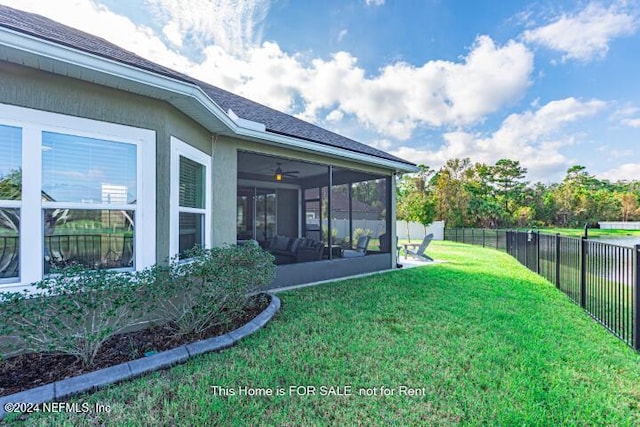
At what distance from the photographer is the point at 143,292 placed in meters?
3.68

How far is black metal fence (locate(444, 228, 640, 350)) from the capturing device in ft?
13.4

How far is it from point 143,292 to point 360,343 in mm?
2755

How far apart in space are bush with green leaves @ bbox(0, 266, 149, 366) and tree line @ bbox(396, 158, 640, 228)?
89.2 feet

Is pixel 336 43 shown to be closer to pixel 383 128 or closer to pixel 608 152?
pixel 383 128

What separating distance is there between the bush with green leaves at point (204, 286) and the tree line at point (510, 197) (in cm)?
2568

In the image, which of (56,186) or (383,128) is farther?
(383,128)

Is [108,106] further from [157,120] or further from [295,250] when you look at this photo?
[295,250]

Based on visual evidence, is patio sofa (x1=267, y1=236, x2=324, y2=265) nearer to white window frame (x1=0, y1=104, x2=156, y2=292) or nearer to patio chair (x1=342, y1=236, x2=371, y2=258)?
patio chair (x1=342, y1=236, x2=371, y2=258)

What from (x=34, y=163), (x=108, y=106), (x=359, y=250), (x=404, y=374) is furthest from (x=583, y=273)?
(x=34, y=163)

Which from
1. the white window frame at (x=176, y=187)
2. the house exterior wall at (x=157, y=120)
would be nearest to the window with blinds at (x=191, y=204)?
Result: the white window frame at (x=176, y=187)

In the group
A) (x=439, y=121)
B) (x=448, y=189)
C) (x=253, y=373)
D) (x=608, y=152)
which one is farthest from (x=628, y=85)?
(x=253, y=373)

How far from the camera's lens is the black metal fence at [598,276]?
13.4 ft

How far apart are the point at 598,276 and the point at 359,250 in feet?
18.1

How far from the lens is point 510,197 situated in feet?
138
